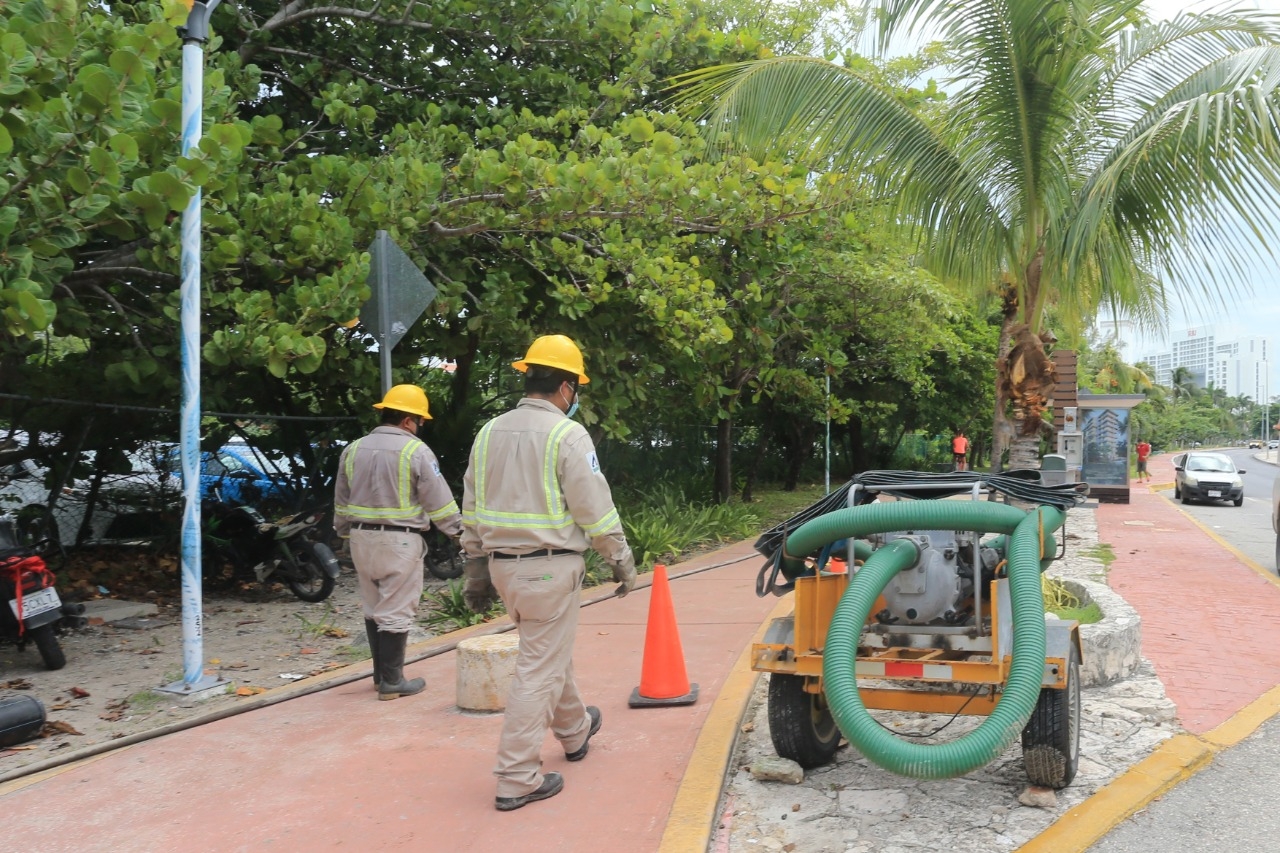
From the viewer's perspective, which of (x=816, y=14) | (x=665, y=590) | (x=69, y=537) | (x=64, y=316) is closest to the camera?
(x=665, y=590)

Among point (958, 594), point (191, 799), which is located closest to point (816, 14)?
point (958, 594)

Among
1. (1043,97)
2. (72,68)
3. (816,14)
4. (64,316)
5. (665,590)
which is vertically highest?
(816,14)

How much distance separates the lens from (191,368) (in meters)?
6.18

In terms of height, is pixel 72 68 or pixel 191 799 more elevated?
pixel 72 68

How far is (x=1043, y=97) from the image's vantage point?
8102mm

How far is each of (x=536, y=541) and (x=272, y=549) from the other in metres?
6.51

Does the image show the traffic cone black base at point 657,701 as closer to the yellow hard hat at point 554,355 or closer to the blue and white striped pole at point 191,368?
the yellow hard hat at point 554,355

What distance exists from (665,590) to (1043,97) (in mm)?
5242

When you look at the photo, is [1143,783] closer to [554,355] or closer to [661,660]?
[661,660]

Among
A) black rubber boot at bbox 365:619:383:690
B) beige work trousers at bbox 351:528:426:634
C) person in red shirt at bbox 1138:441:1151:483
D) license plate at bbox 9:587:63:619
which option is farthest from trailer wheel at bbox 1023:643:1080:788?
person in red shirt at bbox 1138:441:1151:483

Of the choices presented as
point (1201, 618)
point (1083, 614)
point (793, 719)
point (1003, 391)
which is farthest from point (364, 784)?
point (1201, 618)

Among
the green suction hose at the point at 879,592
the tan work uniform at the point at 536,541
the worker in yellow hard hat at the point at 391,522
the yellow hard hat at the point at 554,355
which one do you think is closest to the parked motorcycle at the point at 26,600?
the worker in yellow hard hat at the point at 391,522

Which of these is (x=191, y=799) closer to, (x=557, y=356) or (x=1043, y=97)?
(x=557, y=356)

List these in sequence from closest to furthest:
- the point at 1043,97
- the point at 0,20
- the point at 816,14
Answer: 1. the point at 0,20
2. the point at 1043,97
3. the point at 816,14
